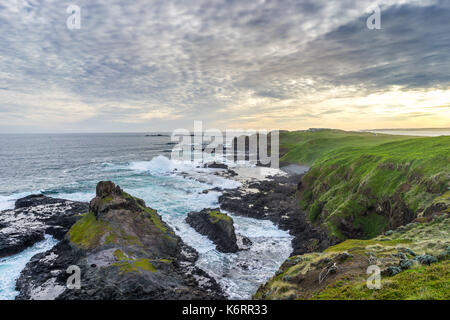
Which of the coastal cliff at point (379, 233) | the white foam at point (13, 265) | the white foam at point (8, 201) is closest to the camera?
the coastal cliff at point (379, 233)

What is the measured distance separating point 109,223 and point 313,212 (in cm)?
2912

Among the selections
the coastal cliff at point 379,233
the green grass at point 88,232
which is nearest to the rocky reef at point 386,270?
the coastal cliff at point 379,233

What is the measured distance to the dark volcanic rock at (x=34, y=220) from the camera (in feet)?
94.0

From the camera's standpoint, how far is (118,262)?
798 inches

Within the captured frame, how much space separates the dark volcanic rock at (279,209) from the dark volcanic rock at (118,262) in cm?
1370

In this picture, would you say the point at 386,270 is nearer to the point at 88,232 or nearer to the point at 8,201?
the point at 88,232

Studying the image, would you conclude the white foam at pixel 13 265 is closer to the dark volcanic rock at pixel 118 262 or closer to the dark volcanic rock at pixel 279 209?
the dark volcanic rock at pixel 118 262

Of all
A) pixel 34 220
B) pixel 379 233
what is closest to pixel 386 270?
pixel 379 233

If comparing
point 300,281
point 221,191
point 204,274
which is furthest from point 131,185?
point 300,281

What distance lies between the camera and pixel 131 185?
61.2 meters

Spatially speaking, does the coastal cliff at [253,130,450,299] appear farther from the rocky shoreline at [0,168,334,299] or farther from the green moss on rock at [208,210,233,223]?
the green moss on rock at [208,210,233,223]

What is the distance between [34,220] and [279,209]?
39.2 metres

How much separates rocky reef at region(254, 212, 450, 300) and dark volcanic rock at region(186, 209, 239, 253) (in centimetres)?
1111
